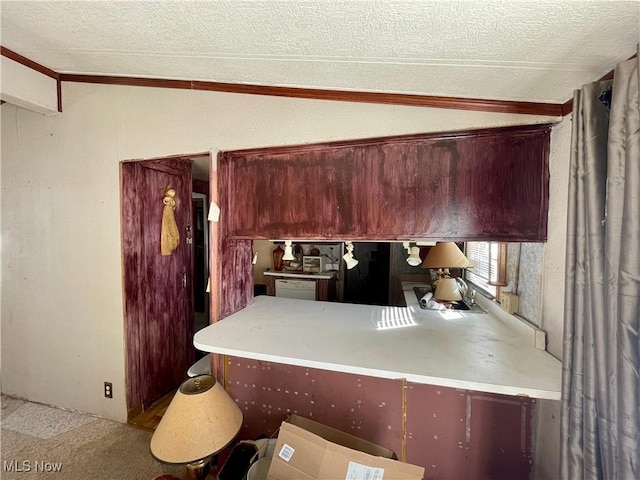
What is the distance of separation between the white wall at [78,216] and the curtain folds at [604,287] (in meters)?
1.47

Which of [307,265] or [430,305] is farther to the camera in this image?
[307,265]

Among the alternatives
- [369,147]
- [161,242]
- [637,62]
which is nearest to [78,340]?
[161,242]

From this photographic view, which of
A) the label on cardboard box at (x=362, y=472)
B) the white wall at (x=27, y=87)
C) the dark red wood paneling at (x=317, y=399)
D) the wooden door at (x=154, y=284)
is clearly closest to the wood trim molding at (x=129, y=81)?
the white wall at (x=27, y=87)

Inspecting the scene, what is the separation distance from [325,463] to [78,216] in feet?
7.96

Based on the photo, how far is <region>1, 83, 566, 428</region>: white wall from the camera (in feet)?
6.13

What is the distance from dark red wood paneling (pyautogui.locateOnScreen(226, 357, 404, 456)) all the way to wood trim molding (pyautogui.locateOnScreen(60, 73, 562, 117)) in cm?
140

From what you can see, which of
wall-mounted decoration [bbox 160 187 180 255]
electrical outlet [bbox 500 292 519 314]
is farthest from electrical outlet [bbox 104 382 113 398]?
electrical outlet [bbox 500 292 519 314]

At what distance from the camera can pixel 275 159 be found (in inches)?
67.1

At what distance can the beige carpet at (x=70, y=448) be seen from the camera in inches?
69.7

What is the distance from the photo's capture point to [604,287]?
84 cm

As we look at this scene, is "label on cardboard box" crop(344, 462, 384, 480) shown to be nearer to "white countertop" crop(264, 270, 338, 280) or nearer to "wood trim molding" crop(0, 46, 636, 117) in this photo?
"wood trim molding" crop(0, 46, 636, 117)

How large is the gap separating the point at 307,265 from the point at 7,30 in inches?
146

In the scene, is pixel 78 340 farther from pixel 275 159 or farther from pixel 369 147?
pixel 369 147

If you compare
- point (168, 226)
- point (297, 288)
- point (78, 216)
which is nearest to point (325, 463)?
point (168, 226)
